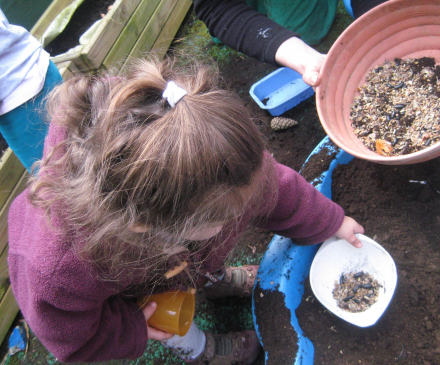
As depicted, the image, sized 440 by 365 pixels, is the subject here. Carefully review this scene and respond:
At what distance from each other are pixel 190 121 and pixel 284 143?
1262 mm

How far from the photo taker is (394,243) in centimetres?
124

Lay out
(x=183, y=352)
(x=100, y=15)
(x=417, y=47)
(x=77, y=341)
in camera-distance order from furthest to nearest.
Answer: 1. (x=100, y=15)
2. (x=183, y=352)
3. (x=417, y=47)
4. (x=77, y=341)

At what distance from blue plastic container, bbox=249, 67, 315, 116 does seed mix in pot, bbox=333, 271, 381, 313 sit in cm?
98

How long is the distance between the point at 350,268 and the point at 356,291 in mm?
91

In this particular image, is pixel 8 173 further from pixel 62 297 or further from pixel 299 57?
pixel 299 57

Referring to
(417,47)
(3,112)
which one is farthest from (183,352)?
(417,47)

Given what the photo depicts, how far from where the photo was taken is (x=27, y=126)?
4.34 ft

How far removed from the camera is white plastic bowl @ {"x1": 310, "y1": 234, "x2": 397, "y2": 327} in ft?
3.61

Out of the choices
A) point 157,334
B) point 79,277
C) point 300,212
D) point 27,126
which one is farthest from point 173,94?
point 27,126

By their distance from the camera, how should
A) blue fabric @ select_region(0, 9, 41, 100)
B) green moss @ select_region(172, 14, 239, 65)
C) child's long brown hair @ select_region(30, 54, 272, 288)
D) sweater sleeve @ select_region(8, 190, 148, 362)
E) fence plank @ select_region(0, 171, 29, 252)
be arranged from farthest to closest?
green moss @ select_region(172, 14, 239, 65) < fence plank @ select_region(0, 171, 29, 252) < blue fabric @ select_region(0, 9, 41, 100) < sweater sleeve @ select_region(8, 190, 148, 362) < child's long brown hair @ select_region(30, 54, 272, 288)

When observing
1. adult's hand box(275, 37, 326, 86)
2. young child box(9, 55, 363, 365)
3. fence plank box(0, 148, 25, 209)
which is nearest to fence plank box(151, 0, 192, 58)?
fence plank box(0, 148, 25, 209)

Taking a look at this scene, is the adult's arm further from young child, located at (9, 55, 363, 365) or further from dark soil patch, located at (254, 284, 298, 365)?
dark soil patch, located at (254, 284, 298, 365)

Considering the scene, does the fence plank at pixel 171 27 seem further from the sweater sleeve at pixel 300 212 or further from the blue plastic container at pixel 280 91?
→ the sweater sleeve at pixel 300 212

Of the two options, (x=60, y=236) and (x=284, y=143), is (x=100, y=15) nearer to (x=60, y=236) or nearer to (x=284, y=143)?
(x=284, y=143)
